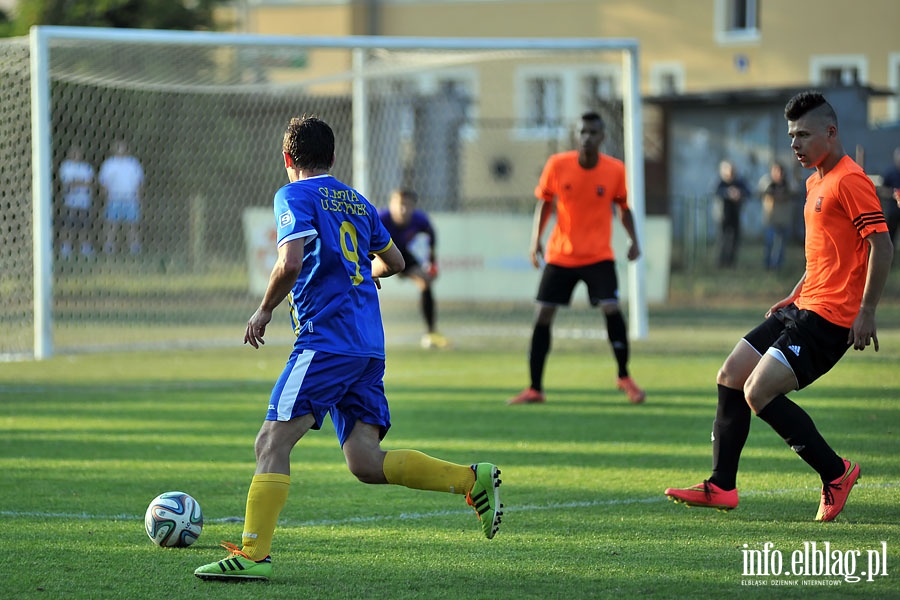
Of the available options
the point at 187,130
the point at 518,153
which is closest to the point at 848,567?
the point at 187,130

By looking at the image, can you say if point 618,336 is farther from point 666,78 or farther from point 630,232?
point 666,78

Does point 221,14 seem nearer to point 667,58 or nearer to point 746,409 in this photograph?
point 667,58

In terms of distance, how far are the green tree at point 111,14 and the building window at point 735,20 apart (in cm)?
1395

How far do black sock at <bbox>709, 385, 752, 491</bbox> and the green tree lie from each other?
72.8 ft

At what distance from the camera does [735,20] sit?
1341 inches

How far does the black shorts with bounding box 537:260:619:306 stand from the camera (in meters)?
10.1

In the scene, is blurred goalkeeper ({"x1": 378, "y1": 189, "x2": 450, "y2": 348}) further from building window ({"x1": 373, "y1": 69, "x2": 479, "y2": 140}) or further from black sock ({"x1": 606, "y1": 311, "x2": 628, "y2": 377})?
building window ({"x1": 373, "y1": 69, "x2": 479, "y2": 140})

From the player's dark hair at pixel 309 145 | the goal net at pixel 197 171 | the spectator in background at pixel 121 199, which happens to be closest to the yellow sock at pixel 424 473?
the player's dark hair at pixel 309 145

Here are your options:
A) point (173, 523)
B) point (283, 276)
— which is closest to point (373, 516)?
point (173, 523)

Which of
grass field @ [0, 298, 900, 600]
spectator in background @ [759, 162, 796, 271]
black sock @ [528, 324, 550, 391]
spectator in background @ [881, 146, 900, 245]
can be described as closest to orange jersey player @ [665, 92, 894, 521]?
grass field @ [0, 298, 900, 600]

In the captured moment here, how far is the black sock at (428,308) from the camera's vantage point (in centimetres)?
1441

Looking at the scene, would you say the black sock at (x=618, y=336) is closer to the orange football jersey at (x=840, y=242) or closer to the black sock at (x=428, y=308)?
the orange football jersey at (x=840, y=242)

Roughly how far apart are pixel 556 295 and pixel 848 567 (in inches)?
203

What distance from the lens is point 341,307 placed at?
Result: 5223 millimetres
